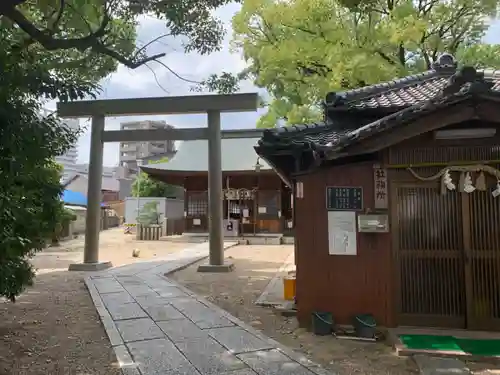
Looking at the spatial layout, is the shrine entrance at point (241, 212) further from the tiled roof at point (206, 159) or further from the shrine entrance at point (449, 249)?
the shrine entrance at point (449, 249)

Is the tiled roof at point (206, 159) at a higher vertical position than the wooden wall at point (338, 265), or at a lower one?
higher

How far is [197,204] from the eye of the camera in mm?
23766

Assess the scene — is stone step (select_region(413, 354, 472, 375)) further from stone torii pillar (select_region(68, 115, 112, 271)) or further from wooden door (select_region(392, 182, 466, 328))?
stone torii pillar (select_region(68, 115, 112, 271))

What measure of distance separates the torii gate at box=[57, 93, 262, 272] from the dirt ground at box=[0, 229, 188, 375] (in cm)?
194

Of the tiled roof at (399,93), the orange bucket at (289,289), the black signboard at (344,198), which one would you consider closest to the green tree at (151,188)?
the orange bucket at (289,289)

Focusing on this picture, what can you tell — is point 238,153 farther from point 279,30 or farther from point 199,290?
point 199,290

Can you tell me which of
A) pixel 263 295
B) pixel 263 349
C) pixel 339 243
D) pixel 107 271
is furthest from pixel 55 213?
pixel 107 271

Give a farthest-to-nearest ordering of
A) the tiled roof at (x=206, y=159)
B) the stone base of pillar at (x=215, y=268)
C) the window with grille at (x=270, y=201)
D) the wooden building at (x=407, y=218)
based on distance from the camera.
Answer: the tiled roof at (x=206, y=159) < the window with grille at (x=270, y=201) < the stone base of pillar at (x=215, y=268) < the wooden building at (x=407, y=218)

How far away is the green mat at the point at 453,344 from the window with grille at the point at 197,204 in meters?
18.8

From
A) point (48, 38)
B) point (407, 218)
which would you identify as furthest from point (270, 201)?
point (48, 38)

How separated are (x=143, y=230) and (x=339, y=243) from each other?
19.1 metres

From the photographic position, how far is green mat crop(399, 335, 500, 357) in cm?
493

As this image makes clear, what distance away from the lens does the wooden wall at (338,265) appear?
595 centimetres

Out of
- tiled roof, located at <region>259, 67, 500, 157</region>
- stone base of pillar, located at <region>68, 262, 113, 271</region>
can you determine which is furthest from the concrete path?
stone base of pillar, located at <region>68, 262, 113, 271</region>
